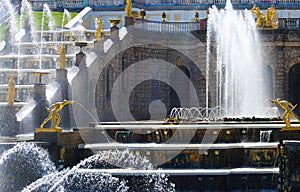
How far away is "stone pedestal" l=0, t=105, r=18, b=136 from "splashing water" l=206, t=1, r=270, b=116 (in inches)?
490

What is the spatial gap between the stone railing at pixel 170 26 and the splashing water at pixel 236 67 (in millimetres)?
1418

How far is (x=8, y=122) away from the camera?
23703 mm

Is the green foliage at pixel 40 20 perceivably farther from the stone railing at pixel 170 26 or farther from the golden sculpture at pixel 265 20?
the golden sculpture at pixel 265 20

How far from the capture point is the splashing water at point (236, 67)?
106 feet

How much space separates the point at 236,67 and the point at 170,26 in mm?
4837

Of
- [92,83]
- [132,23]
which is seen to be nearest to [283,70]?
[132,23]

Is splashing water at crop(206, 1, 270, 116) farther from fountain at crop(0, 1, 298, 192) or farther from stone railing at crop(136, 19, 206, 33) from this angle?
fountain at crop(0, 1, 298, 192)

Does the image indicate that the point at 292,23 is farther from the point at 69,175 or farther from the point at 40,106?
the point at 69,175

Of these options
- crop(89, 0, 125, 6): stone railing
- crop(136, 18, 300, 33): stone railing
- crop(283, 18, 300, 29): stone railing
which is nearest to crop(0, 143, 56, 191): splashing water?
crop(136, 18, 300, 33): stone railing

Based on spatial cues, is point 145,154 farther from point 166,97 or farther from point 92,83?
point 166,97

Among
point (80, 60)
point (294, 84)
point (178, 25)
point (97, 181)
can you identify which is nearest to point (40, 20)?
point (178, 25)

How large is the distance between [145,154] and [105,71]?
11.3 meters

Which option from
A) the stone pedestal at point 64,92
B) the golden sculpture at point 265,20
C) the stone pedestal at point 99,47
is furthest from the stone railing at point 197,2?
the stone pedestal at point 64,92

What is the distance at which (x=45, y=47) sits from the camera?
117 feet
